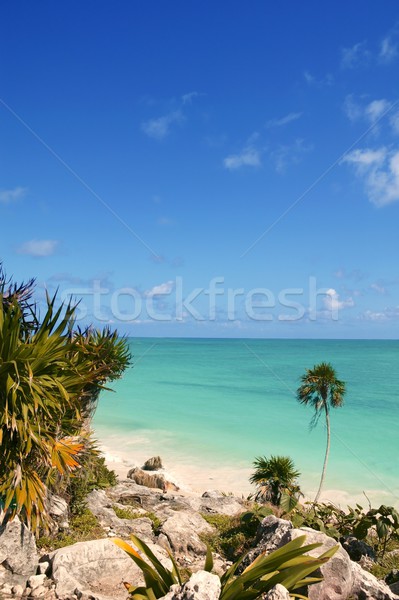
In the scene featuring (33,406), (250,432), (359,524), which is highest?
(33,406)

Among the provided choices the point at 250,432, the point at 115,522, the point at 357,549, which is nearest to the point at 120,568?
the point at 115,522

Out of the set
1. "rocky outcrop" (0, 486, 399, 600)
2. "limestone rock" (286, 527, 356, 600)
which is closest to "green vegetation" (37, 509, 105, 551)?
"rocky outcrop" (0, 486, 399, 600)

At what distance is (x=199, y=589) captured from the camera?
4219 millimetres

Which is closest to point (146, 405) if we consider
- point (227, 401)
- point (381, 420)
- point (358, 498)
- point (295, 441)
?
point (227, 401)

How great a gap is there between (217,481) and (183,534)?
472 inches

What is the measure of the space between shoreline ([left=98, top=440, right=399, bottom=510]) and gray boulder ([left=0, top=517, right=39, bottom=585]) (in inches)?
379

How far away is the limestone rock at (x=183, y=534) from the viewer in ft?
27.7

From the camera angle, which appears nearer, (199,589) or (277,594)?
(199,589)

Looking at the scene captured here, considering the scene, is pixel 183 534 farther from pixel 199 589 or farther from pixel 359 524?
pixel 199 589

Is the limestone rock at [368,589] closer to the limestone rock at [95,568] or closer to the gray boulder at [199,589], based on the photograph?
the gray boulder at [199,589]

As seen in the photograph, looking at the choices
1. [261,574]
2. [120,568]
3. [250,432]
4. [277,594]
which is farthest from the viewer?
[250,432]

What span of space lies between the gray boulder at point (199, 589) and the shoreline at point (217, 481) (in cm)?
1199

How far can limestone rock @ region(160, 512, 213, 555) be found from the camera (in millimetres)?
8453

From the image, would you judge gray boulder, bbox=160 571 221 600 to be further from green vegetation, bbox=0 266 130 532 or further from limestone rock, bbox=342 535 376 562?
limestone rock, bbox=342 535 376 562
